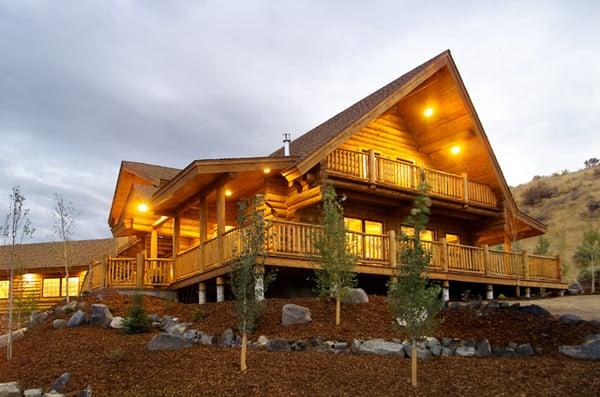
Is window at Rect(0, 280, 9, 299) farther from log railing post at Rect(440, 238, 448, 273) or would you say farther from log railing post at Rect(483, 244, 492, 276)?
log railing post at Rect(483, 244, 492, 276)

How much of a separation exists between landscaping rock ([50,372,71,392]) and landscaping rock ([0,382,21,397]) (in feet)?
1.97

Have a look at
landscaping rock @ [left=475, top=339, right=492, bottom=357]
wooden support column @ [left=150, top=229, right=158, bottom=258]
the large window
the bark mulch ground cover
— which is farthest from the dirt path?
the large window

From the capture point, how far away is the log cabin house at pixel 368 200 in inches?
805

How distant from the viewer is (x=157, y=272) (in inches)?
968

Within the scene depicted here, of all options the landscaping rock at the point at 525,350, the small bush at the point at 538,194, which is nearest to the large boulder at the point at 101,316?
the landscaping rock at the point at 525,350

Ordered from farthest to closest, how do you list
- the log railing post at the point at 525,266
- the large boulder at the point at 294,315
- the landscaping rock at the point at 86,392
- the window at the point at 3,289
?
1. the window at the point at 3,289
2. the log railing post at the point at 525,266
3. the large boulder at the point at 294,315
4. the landscaping rock at the point at 86,392

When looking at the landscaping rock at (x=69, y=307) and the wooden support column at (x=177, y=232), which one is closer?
the landscaping rock at (x=69, y=307)

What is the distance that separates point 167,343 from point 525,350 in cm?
777

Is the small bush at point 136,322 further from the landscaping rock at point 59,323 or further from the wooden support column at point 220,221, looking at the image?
the wooden support column at point 220,221

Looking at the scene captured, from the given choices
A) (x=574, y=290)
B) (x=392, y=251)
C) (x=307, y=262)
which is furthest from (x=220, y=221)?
(x=574, y=290)

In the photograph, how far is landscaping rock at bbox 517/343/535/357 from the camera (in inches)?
539

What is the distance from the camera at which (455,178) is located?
25.6 meters

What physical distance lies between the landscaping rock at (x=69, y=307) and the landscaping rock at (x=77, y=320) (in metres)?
1.53

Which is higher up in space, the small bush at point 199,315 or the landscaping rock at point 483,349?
the small bush at point 199,315
